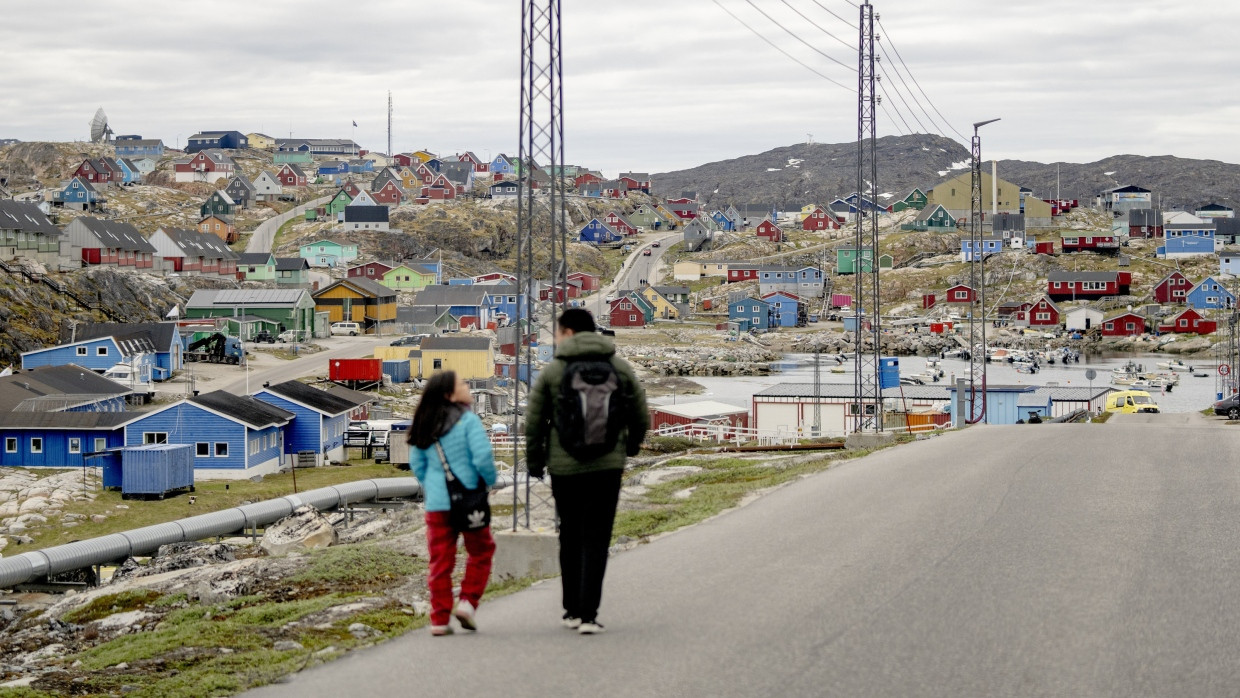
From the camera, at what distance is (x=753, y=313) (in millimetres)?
128000

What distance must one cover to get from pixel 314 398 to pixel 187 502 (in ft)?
39.0

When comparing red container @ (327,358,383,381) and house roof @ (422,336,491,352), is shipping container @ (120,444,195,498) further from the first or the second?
house roof @ (422,336,491,352)

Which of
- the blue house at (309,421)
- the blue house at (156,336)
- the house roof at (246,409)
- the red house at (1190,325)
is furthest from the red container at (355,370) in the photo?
the red house at (1190,325)

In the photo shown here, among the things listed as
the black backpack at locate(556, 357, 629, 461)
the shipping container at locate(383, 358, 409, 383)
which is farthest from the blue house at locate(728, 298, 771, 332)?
the black backpack at locate(556, 357, 629, 461)

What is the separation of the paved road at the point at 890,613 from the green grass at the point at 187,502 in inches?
857

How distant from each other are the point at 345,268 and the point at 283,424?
280ft

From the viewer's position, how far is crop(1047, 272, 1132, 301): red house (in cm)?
13088

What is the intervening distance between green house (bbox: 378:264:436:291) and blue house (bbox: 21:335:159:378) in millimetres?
58879

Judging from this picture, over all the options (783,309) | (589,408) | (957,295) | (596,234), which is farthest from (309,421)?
(596,234)

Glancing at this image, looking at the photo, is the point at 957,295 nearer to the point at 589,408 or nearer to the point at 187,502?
the point at 187,502

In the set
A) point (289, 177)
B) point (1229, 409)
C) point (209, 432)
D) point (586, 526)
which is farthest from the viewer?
point (289, 177)

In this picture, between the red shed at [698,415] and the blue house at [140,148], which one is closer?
the red shed at [698,415]

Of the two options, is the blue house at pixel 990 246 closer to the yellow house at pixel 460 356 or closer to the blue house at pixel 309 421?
the yellow house at pixel 460 356

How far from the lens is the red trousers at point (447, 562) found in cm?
874
